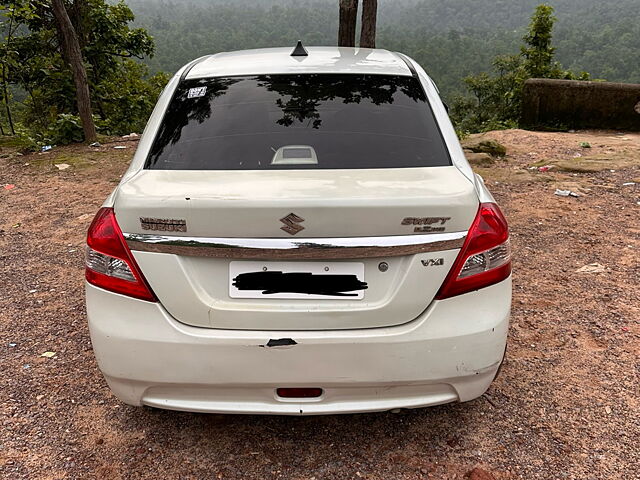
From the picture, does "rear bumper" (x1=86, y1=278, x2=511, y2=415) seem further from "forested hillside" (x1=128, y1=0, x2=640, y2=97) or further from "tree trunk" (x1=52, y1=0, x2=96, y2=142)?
"forested hillside" (x1=128, y1=0, x2=640, y2=97)

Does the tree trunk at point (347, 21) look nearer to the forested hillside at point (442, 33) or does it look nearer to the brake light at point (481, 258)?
the brake light at point (481, 258)

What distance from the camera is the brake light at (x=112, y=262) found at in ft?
6.15

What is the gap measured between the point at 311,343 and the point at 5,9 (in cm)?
926

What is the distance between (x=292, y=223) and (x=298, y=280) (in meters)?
0.20

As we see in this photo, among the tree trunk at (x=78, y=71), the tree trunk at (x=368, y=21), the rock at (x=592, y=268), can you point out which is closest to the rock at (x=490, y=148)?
the tree trunk at (x=368, y=21)

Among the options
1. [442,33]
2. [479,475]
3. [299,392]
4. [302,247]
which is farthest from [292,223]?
[442,33]

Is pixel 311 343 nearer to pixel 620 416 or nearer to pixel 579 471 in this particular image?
pixel 579 471

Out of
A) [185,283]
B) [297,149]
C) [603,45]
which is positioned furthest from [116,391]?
[603,45]

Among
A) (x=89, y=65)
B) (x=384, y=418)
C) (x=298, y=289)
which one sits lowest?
(x=89, y=65)

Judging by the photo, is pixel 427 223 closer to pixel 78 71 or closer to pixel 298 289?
pixel 298 289

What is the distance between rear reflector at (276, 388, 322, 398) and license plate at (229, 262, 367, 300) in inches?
13.5

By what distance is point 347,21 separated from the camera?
7.87m

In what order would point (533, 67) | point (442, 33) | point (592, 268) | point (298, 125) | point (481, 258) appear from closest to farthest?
point (481, 258)
point (298, 125)
point (592, 268)
point (533, 67)
point (442, 33)

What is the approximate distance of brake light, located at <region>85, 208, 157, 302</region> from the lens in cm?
187
